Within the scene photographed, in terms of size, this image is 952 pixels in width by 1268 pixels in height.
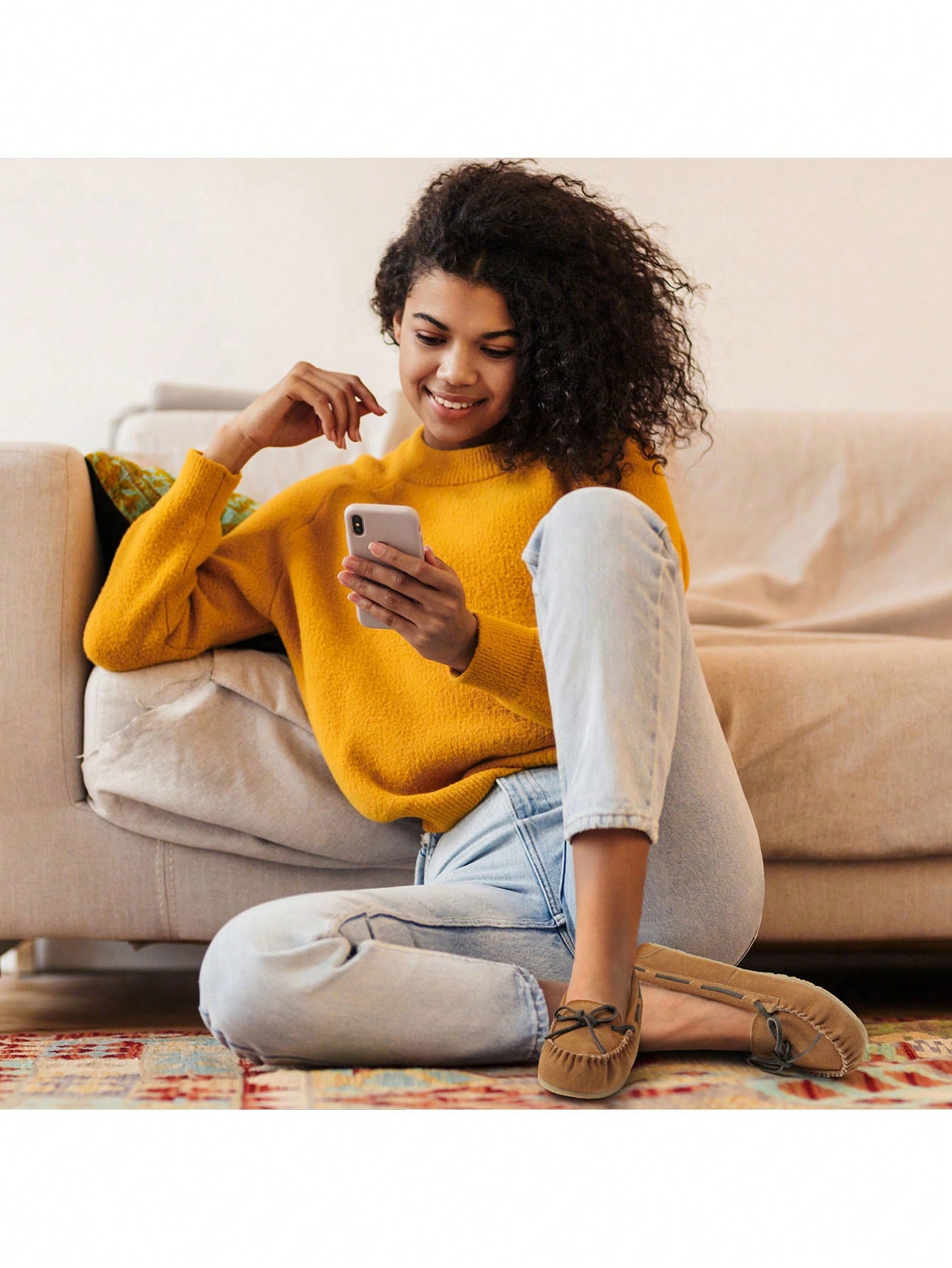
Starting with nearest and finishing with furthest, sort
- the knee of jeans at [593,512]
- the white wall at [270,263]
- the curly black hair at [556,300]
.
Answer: the knee of jeans at [593,512]
the curly black hair at [556,300]
the white wall at [270,263]

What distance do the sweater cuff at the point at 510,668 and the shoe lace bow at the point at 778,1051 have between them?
0.31 metres

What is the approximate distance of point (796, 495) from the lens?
185cm

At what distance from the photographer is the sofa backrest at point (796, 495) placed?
1.77 metres

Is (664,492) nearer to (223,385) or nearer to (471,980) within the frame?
(471,980)

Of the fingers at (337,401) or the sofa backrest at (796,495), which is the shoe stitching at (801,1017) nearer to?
the fingers at (337,401)

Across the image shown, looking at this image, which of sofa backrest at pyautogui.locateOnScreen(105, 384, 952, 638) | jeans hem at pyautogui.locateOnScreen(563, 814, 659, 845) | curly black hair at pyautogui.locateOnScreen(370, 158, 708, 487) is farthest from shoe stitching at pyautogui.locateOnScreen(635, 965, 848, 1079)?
sofa backrest at pyautogui.locateOnScreen(105, 384, 952, 638)

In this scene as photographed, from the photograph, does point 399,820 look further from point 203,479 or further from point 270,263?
point 270,263

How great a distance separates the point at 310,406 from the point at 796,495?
941mm

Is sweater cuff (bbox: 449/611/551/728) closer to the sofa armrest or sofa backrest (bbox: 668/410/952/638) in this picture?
the sofa armrest

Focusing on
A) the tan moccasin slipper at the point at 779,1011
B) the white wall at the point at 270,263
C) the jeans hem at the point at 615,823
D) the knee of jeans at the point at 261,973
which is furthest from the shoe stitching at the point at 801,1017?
the white wall at the point at 270,263

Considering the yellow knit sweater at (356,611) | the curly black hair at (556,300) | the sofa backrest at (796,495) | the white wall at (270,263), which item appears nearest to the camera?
the yellow knit sweater at (356,611)

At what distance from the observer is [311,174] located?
2.24 m

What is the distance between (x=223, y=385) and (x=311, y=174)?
1.50 ft

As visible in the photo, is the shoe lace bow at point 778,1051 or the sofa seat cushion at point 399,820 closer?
the shoe lace bow at point 778,1051
